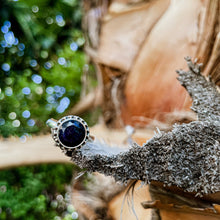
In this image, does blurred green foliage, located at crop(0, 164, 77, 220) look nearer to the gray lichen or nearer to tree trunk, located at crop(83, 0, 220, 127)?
tree trunk, located at crop(83, 0, 220, 127)

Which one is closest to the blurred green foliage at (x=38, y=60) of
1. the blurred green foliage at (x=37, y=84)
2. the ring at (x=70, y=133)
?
the blurred green foliage at (x=37, y=84)

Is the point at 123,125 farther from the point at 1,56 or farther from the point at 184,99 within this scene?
the point at 1,56

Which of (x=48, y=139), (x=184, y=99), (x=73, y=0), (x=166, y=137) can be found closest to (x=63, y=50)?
(x=73, y=0)

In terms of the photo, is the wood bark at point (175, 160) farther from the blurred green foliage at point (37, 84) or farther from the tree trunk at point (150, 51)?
the blurred green foliage at point (37, 84)

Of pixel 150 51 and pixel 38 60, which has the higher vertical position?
pixel 150 51

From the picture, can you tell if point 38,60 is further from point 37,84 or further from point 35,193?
point 35,193

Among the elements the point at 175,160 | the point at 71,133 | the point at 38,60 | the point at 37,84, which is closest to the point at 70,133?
the point at 71,133

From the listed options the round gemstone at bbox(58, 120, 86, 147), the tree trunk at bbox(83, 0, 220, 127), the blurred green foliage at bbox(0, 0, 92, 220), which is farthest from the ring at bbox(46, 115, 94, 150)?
the blurred green foliage at bbox(0, 0, 92, 220)

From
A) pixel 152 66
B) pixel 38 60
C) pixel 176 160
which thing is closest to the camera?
pixel 176 160
